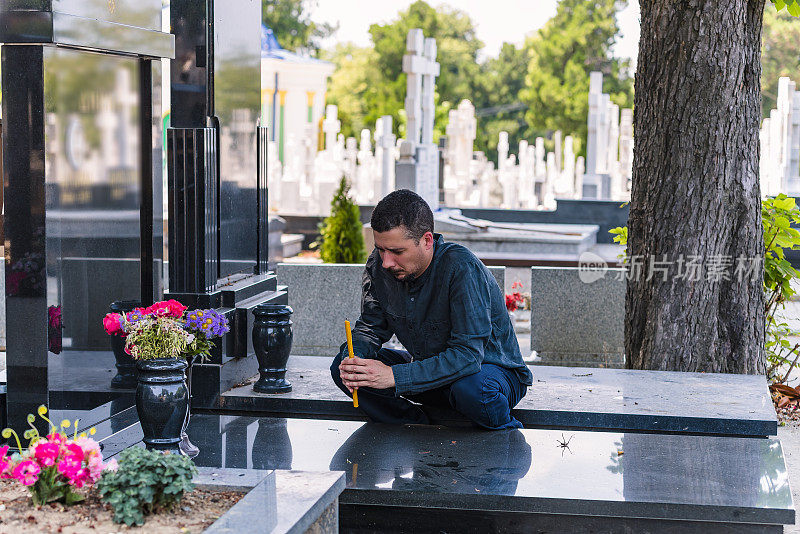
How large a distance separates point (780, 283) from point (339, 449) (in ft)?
12.1

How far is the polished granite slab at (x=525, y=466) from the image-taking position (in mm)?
3514

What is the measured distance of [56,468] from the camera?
9.25ft

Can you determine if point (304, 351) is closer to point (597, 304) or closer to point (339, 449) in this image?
point (597, 304)

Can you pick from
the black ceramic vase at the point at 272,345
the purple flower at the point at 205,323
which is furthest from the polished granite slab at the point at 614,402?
the purple flower at the point at 205,323

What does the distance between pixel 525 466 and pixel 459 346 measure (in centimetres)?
57

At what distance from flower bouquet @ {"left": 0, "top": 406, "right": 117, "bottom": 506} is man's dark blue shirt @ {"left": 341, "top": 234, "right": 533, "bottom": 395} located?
1.52m

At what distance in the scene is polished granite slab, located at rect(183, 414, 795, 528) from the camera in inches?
138

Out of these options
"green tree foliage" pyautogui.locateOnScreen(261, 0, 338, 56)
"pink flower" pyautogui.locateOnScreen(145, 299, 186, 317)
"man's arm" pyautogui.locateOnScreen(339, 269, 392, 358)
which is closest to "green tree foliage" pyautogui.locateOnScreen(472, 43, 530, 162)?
"green tree foliage" pyautogui.locateOnScreen(261, 0, 338, 56)

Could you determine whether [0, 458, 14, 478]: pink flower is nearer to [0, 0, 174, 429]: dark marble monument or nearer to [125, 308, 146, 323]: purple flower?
[0, 0, 174, 429]: dark marble monument

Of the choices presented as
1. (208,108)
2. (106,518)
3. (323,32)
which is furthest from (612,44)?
(106,518)

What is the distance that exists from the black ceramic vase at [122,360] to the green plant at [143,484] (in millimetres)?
1623

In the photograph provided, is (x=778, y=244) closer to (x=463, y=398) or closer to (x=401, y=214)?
(x=463, y=398)

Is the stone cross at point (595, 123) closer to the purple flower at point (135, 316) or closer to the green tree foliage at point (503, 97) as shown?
the purple flower at point (135, 316)

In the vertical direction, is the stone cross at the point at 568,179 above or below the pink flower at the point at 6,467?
above
